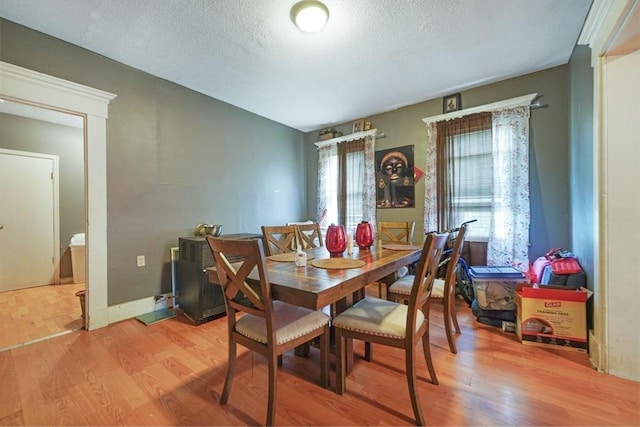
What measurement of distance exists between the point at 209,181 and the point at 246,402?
2557 millimetres

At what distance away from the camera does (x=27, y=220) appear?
3.71 metres

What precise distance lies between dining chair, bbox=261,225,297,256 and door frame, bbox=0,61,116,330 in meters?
1.55

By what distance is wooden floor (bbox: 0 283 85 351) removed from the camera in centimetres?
227

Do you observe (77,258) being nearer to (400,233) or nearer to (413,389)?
(400,233)

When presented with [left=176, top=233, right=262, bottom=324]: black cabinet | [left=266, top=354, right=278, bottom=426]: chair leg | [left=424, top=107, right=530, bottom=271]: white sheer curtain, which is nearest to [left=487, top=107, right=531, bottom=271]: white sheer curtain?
[left=424, top=107, right=530, bottom=271]: white sheer curtain

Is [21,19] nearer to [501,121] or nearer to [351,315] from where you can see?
[351,315]

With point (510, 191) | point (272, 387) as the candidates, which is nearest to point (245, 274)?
point (272, 387)

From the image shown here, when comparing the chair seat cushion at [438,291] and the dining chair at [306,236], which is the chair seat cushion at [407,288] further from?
the dining chair at [306,236]

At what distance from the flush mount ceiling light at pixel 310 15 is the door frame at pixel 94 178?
6.32ft

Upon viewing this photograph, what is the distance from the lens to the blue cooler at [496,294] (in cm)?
235

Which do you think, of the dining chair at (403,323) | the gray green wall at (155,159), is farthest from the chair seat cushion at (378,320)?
the gray green wall at (155,159)

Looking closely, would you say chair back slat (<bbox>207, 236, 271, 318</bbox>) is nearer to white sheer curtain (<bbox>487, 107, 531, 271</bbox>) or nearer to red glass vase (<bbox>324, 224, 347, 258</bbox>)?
red glass vase (<bbox>324, 224, 347, 258</bbox>)

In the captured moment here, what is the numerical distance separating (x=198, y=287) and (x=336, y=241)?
1504 millimetres

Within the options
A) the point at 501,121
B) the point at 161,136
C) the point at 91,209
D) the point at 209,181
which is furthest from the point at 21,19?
the point at 501,121
